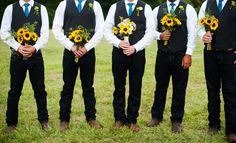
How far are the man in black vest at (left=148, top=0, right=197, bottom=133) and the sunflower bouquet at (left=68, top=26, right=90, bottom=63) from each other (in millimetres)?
1238

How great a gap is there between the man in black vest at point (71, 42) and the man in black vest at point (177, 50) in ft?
3.68

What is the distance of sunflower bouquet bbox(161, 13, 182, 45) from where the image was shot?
6.57 meters

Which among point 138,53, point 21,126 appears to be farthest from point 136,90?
point 21,126

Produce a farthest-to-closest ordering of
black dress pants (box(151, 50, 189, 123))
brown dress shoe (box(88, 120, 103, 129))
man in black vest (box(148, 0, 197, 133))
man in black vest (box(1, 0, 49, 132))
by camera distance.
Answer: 1. brown dress shoe (box(88, 120, 103, 129))
2. black dress pants (box(151, 50, 189, 123))
3. man in black vest (box(148, 0, 197, 133))
4. man in black vest (box(1, 0, 49, 132))

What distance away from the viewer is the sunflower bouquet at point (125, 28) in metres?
6.52

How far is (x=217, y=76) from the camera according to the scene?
6531 mm

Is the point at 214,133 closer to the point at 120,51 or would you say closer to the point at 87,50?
the point at 120,51

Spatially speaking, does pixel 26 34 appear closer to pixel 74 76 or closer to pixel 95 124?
pixel 74 76

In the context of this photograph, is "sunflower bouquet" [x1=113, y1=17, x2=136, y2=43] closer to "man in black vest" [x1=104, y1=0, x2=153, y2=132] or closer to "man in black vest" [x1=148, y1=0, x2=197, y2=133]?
"man in black vest" [x1=104, y1=0, x2=153, y2=132]

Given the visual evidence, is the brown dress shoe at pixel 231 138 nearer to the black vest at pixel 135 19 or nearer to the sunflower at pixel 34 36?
the black vest at pixel 135 19

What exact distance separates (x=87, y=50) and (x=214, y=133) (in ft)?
8.72

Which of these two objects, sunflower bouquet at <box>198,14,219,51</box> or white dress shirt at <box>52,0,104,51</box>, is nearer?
sunflower bouquet at <box>198,14,219,51</box>

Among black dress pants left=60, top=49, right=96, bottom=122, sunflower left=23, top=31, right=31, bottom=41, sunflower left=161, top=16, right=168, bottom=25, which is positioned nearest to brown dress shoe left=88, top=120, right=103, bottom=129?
black dress pants left=60, top=49, right=96, bottom=122

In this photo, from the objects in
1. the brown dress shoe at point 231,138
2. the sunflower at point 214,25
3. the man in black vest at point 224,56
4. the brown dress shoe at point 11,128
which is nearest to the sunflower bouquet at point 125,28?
the man in black vest at point 224,56
